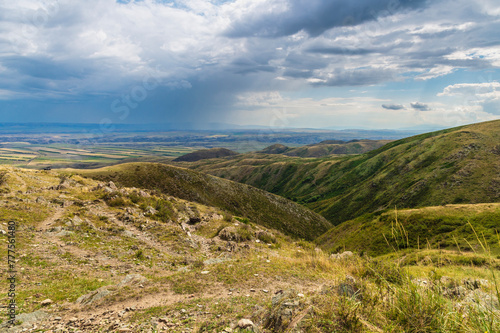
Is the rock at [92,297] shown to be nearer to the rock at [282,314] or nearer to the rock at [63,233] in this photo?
the rock at [282,314]

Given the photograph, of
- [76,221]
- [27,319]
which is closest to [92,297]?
[27,319]

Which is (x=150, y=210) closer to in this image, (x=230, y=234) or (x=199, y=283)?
(x=230, y=234)

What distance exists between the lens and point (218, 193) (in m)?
65.6

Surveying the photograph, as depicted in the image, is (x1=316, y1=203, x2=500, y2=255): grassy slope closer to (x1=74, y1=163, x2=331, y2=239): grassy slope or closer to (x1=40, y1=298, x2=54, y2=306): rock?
(x1=74, y1=163, x2=331, y2=239): grassy slope

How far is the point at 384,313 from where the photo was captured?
4.87 metres

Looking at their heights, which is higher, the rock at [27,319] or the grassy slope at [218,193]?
the rock at [27,319]

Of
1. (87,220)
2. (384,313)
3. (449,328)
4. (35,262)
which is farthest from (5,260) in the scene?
(449,328)

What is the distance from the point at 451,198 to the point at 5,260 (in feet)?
397

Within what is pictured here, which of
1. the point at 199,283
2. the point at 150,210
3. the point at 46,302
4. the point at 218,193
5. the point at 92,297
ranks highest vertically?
the point at 46,302

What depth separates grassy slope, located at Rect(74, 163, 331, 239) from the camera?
57.8 meters

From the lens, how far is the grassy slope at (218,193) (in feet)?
190

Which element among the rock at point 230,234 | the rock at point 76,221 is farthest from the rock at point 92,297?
the rock at point 230,234

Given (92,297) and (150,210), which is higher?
(92,297)

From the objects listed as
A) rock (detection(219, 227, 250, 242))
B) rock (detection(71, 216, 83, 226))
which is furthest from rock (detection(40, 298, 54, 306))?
rock (detection(219, 227, 250, 242))
